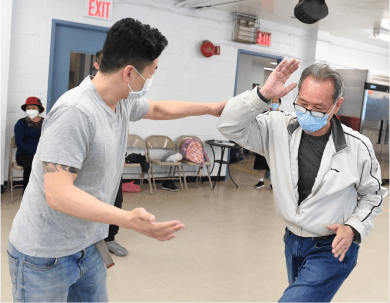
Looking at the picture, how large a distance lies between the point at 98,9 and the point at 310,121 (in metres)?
4.65

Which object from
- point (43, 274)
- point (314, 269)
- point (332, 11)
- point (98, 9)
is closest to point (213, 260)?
point (314, 269)

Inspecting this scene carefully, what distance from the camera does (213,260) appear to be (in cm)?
357

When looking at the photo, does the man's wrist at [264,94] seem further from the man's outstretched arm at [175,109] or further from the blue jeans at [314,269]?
the blue jeans at [314,269]

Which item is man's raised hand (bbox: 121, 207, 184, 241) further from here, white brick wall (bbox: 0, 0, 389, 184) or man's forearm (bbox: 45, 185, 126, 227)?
white brick wall (bbox: 0, 0, 389, 184)

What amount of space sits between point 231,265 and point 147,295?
36.4 inches

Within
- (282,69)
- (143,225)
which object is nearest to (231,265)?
(282,69)

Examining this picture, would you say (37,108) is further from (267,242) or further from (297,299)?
(297,299)

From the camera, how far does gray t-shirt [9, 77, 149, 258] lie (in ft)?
3.89

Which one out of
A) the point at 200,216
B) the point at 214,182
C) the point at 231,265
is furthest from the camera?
the point at 214,182

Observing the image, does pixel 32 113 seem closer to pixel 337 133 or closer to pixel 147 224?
pixel 337 133

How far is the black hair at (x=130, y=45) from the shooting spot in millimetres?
1286

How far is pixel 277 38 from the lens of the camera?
7395 millimetres

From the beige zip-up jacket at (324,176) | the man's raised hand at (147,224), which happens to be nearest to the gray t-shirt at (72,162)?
the man's raised hand at (147,224)

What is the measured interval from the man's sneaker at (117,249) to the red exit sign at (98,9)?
11.0ft
